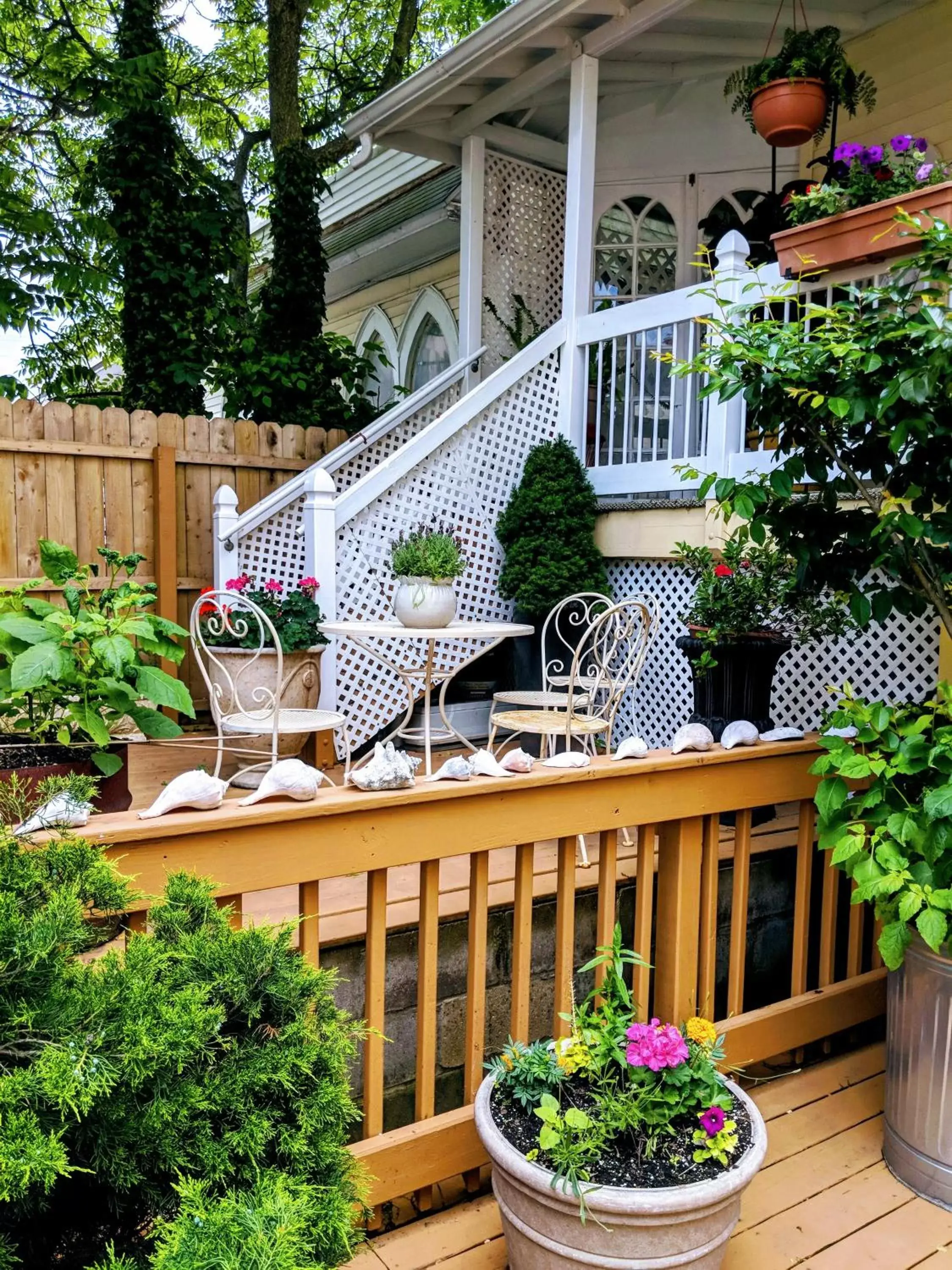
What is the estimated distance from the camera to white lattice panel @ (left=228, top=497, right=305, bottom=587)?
17.6ft

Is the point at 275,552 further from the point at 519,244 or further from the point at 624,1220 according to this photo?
the point at 624,1220

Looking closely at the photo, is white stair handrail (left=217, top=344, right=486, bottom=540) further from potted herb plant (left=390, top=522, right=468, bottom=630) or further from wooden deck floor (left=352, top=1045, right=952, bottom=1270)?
wooden deck floor (left=352, top=1045, right=952, bottom=1270)

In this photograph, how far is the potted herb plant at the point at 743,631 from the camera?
11.2ft

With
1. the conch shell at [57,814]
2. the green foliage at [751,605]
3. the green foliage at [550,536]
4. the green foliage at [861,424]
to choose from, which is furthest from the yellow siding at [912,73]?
the conch shell at [57,814]

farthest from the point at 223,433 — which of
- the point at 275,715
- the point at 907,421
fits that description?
the point at 907,421

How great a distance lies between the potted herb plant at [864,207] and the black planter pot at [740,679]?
132 centimetres

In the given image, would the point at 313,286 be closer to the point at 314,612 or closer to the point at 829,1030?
the point at 314,612

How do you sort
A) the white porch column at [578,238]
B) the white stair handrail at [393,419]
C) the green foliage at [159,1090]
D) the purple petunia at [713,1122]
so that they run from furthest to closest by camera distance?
the white stair handrail at [393,419]
the white porch column at [578,238]
the purple petunia at [713,1122]
the green foliage at [159,1090]

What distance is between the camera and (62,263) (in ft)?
24.8

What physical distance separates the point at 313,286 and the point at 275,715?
550 centimetres

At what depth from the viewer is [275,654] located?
13.8 ft

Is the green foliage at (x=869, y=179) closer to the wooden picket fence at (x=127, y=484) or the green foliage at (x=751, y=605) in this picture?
the green foliage at (x=751, y=605)

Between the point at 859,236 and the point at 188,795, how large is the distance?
2.72 m

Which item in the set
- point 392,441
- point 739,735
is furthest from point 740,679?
point 392,441
